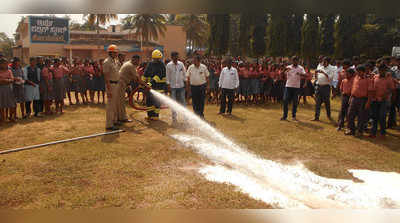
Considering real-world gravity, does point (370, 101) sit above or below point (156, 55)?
below

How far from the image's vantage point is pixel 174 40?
145ft

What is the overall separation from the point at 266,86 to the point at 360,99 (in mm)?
5693

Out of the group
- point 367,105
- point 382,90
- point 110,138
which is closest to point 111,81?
point 110,138

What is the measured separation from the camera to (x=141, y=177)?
4371 millimetres

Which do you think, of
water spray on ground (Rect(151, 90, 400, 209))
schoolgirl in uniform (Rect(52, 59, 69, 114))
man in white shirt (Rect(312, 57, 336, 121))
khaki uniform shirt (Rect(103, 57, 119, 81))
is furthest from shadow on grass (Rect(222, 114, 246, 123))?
schoolgirl in uniform (Rect(52, 59, 69, 114))

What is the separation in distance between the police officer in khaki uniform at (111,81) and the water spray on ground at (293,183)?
2.67 meters

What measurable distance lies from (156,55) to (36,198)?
216 inches

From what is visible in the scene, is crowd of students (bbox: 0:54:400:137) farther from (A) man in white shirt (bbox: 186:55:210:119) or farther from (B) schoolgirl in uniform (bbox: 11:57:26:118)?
(A) man in white shirt (bbox: 186:55:210:119)

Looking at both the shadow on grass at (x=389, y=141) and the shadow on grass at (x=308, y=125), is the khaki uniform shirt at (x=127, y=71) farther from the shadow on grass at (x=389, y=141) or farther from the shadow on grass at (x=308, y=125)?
the shadow on grass at (x=389, y=141)

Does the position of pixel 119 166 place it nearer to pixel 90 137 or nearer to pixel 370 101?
pixel 90 137

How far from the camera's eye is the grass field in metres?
3.65

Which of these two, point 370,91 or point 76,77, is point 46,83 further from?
point 370,91

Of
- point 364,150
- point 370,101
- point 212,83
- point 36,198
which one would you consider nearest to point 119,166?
point 36,198

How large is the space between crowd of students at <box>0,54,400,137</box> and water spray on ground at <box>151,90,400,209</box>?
288 cm
